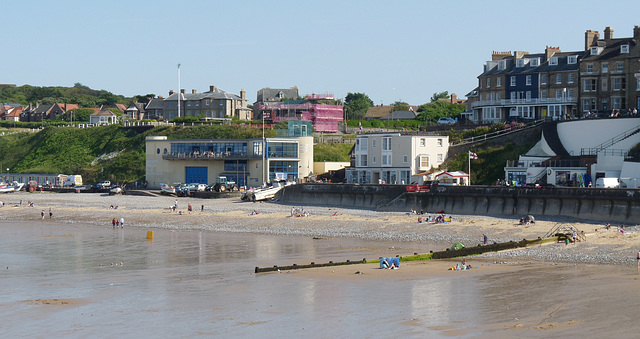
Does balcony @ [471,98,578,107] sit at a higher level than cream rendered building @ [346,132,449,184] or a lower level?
higher

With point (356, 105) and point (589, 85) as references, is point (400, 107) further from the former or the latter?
point (589, 85)

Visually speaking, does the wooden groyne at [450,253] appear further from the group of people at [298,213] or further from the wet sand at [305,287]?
the group of people at [298,213]

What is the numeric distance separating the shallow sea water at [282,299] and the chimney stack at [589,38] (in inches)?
1557

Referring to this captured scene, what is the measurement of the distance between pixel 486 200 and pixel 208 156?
32.1 meters

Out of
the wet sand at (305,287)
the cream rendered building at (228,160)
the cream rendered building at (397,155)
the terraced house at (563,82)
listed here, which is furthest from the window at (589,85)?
the wet sand at (305,287)

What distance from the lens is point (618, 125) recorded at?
171 feet

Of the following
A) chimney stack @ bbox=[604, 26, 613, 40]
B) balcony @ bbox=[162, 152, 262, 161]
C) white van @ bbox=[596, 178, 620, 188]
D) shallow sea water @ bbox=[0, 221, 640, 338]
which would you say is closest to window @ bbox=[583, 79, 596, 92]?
chimney stack @ bbox=[604, 26, 613, 40]

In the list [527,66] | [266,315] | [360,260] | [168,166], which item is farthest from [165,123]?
[266,315]

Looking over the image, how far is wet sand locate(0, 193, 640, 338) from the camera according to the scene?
20.6 meters

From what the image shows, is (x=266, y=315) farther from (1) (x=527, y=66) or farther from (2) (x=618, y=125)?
(1) (x=527, y=66)

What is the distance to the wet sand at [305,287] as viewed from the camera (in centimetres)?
2064

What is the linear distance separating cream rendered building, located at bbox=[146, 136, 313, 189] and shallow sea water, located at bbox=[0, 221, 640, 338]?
106 ft

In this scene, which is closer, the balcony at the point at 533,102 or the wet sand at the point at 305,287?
the wet sand at the point at 305,287

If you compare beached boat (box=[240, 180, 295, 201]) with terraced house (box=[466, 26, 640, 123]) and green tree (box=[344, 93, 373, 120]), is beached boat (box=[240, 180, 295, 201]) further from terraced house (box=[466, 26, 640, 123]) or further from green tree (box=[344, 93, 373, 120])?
green tree (box=[344, 93, 373, 120])
